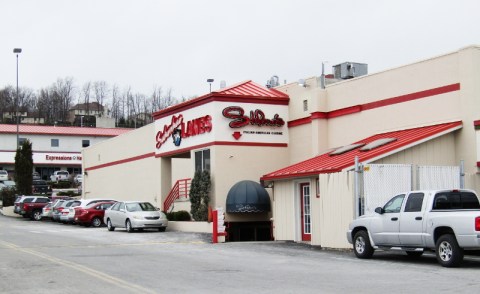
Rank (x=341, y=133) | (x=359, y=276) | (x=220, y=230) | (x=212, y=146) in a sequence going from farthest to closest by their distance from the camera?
1. (x=212, y=146)
2. (x=341, y=133)
3. (x=220, y=230)
4. (x=359, y=276)

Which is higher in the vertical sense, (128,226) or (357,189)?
(357,189)

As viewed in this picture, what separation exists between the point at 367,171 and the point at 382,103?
6079 mm

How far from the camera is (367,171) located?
65.5 ft

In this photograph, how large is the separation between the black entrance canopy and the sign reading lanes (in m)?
2.33

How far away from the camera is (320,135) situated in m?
28.1

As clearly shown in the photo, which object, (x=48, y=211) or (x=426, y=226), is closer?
(x=426, y=226)

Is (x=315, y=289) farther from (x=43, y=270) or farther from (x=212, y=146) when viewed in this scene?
(x=212, y=146)

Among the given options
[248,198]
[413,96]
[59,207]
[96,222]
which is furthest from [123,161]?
[413,96]

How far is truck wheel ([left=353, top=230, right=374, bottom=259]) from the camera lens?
17.7 meters

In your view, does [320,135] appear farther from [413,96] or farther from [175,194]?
[175,194]

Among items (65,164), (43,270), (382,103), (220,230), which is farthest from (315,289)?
(65,164)

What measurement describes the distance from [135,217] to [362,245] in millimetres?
14389

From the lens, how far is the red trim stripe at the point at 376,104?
2275 cm

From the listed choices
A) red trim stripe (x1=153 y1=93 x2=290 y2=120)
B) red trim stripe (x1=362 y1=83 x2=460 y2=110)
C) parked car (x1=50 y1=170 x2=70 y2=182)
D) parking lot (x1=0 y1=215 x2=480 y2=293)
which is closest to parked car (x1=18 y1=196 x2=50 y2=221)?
red trim stripe (x1=153 y1=93 x2=290 y2=120)
